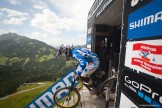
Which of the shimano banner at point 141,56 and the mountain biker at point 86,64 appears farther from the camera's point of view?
the mountain biker at point 86,64

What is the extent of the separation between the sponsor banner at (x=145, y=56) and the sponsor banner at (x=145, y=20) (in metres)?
0.13

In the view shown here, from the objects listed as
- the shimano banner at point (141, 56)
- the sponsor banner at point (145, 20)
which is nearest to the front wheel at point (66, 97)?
the shimano banner at point (141, 56)

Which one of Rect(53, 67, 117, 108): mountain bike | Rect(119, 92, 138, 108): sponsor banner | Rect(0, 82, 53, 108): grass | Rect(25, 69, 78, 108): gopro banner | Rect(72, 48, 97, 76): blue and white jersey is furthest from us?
Rect(0, 82, 53, 108): grass

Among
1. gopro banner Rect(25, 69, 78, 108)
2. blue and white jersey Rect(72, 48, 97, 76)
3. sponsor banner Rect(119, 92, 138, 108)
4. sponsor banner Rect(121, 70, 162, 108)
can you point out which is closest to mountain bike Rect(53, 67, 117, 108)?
blue and white jersey Rect(72, 48, 97, 76)

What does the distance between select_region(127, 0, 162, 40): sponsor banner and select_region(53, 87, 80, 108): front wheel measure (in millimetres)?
3764

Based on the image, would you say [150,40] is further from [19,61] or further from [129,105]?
[19,61]

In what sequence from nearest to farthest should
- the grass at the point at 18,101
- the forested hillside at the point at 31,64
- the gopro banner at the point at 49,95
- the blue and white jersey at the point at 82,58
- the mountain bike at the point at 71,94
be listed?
the blue and white jersey at the point at 82,58
the mountain bike at the point at 71,94
the gopro banner at the point at 49,95
the grass at the point at 18,101
the forested hillside at the point at 31,64

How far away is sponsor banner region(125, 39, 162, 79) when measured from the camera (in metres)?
2.10

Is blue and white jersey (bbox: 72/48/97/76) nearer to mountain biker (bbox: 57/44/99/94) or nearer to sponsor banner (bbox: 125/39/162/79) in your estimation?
mountain biker (bbox: 57/44/99/94)

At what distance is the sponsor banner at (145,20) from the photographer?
2129 millimetres

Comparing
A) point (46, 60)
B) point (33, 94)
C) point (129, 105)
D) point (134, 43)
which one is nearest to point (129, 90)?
point (129, 105)

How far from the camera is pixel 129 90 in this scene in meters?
2.99

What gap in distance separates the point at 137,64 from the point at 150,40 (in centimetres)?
53

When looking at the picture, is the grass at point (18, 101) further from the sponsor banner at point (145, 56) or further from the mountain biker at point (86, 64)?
the sponsor banner at point (145, 56)
